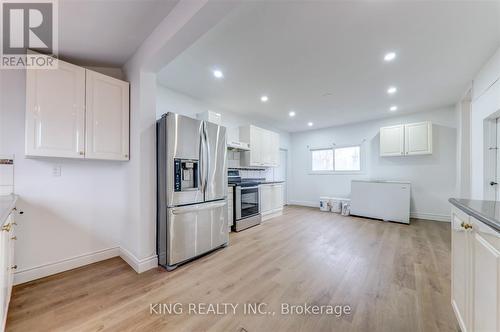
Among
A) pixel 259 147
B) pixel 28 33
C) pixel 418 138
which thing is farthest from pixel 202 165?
pixel 418 138

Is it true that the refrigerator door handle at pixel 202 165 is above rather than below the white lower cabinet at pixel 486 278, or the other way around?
above

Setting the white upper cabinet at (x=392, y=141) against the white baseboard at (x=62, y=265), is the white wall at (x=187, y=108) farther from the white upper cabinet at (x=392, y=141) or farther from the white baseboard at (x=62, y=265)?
the white upper cabinet at (x=392, y=141)

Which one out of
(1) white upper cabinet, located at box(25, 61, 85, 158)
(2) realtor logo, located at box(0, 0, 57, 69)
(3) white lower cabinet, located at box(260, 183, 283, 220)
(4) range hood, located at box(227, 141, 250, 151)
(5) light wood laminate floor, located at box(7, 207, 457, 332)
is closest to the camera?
(5) light wood laminate floor, located at box(7, 207, 457, 332)

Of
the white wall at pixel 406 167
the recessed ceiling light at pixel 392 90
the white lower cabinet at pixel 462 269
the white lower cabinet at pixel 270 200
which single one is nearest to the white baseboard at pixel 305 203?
the white wall at pixel 406 167

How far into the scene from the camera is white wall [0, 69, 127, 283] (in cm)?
200

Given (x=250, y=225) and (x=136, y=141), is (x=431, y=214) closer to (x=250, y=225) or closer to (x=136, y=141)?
(x=250, y=225)

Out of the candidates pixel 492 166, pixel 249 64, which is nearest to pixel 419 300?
pixel 492 166

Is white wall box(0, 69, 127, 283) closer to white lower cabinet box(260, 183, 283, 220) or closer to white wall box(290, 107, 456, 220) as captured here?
white lower cabinet box(260, 183, 283, 220)

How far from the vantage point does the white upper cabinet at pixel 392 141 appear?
4676 millimetres

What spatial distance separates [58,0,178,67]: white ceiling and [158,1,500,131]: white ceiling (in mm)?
483

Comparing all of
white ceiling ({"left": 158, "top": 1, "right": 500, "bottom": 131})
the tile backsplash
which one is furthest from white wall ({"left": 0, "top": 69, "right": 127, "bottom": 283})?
the tile backsplash

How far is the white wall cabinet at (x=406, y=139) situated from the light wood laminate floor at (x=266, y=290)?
237cm

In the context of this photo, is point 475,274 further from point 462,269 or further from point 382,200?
point 382,200

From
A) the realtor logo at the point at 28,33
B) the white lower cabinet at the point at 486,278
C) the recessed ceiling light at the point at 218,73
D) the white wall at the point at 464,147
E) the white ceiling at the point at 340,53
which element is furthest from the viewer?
the white wall at the point at 464,147
